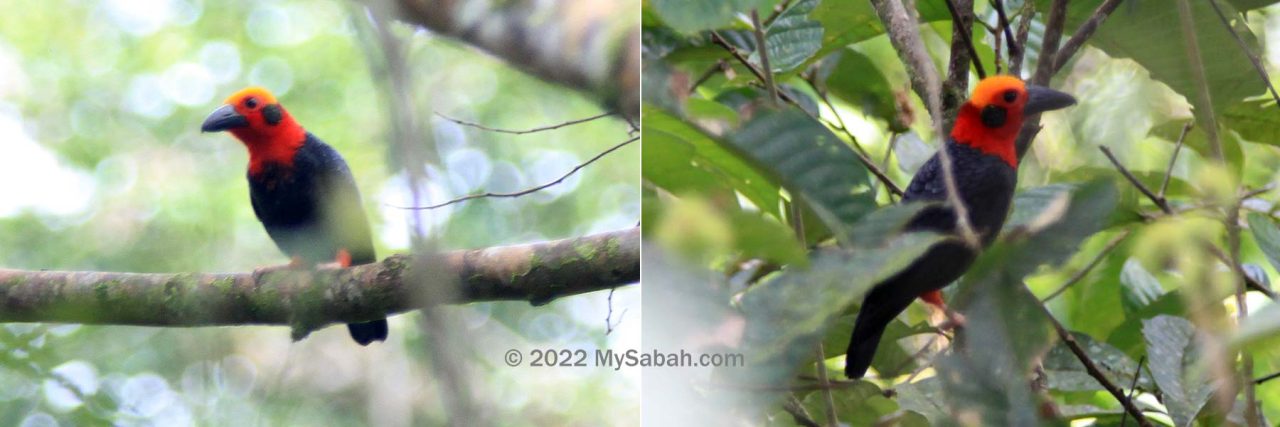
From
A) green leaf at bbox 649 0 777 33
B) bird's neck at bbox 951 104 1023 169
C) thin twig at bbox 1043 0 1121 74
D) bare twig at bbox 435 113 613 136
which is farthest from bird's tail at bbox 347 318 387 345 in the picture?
thin twig at bbox 1043 0 1121 74

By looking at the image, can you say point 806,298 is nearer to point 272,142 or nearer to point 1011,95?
point 1011,95

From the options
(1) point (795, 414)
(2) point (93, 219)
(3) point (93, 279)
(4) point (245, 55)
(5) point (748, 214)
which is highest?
(4) point (245, 55)

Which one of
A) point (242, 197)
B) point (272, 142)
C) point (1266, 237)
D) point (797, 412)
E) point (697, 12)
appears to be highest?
point (272, 142)

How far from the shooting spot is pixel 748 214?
2.65 ft

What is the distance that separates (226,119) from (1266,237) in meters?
1.79

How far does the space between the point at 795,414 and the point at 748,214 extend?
0.52m

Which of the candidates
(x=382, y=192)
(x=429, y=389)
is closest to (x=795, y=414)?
(x=429, y=389)

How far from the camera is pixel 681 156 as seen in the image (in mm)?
976

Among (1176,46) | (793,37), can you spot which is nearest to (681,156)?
(793,37)

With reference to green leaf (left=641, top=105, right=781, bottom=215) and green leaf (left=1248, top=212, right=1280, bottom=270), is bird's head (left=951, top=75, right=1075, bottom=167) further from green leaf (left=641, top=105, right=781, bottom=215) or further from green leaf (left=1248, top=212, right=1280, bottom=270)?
green leaf (left=641, top=105, right=781, bottom=215)

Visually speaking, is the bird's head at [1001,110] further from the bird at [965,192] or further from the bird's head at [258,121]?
the bird's head at [258,121]

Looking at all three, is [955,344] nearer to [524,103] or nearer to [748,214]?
[748,214]

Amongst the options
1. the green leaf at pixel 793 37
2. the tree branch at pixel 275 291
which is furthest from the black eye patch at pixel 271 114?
the green leaf at pixel 793 37

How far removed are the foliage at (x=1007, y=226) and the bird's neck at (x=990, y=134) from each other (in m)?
0.09
